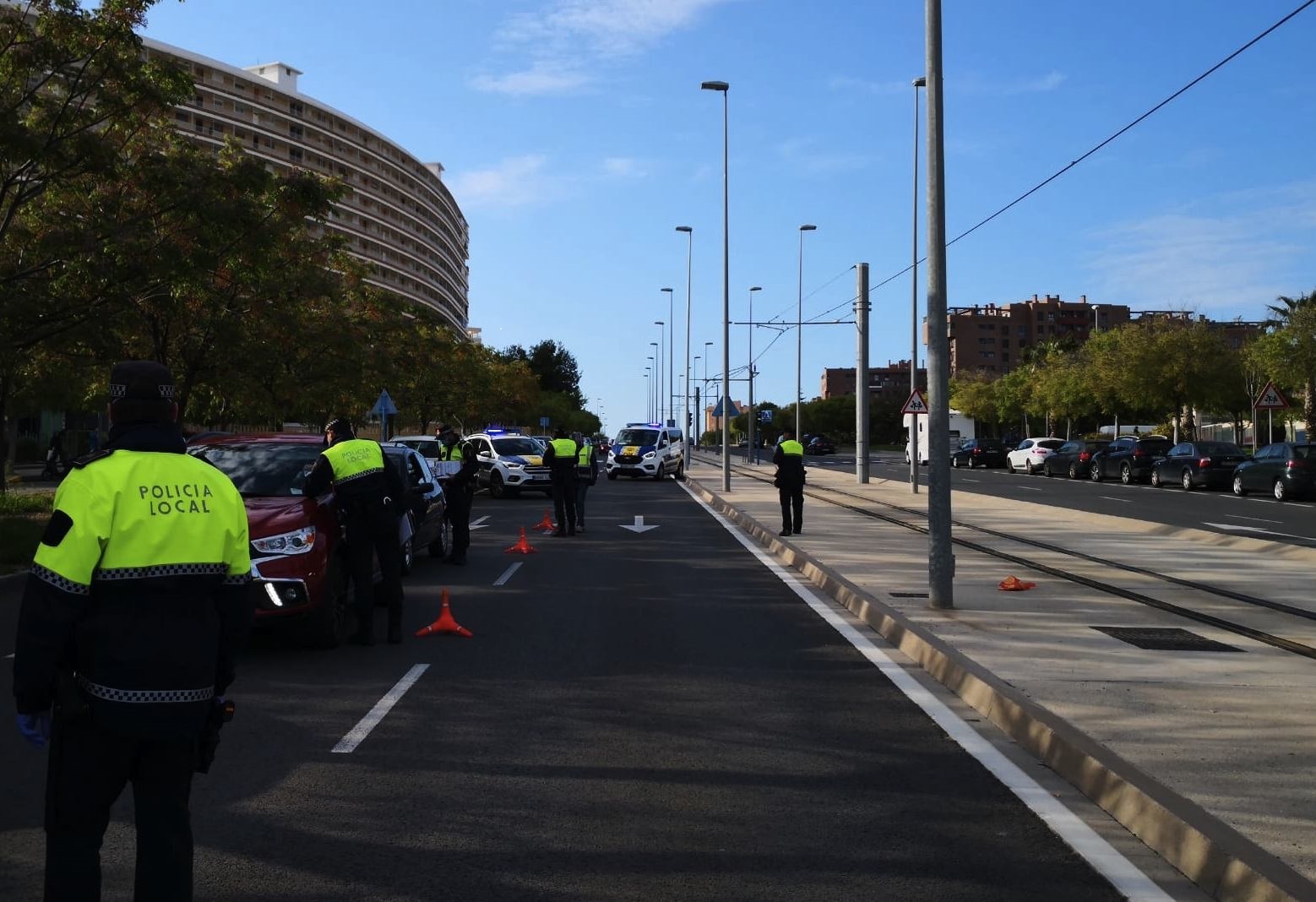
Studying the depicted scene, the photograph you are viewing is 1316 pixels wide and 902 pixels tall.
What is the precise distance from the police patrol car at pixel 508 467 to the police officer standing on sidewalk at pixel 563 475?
11973mm

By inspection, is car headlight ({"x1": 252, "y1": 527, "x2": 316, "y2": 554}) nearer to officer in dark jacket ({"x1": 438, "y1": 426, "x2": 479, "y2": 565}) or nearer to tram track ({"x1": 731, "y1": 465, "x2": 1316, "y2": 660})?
officer in dark jacket ({"x1": 438, "y1": 426, "x2": 479, "y2": 565})

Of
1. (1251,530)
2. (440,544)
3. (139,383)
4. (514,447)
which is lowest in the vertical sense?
(1251,530)

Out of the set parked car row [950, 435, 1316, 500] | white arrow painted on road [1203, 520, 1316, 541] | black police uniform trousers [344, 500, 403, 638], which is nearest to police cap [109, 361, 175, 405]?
black police uniform trousers [344, 500, 403, 638]

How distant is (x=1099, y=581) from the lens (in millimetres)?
13320

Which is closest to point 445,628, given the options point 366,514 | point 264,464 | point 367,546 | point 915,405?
point 367,546

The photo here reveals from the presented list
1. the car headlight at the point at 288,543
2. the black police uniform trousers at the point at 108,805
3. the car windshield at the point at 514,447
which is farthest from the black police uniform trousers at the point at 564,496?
the black police uniform trousers at the point at 108,805

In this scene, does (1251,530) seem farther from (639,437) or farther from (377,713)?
(639,437)

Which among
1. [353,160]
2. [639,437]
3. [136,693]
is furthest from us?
[353,160]

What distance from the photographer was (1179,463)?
37219 millimetres

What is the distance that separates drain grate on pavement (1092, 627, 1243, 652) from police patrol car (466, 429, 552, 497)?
23195 mm

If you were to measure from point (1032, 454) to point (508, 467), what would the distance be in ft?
88.5

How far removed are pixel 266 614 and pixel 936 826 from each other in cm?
551

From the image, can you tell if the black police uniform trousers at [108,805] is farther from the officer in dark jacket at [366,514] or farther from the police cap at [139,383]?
the officer in dark jacket at [366,514]

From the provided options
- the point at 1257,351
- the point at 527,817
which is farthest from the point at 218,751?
the point at 1257,351
